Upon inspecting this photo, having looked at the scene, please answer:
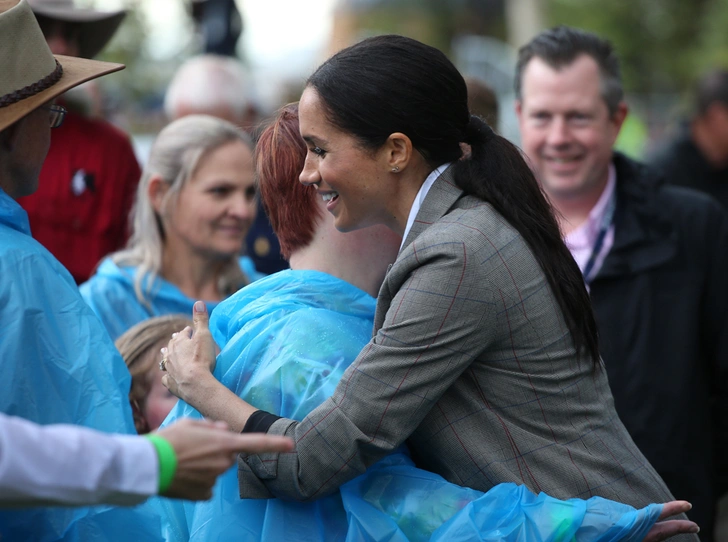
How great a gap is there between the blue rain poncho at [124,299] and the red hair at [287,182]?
4.39 feet

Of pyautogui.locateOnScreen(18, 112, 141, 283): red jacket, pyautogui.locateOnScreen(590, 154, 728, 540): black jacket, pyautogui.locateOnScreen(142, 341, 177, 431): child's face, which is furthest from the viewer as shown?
pyautogui.locateOnScreen(18, 112, 141, 283): red jacket

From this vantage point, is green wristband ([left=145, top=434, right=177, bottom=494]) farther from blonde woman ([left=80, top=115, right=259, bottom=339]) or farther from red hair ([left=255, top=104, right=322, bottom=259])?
blonde woman ([left=80, top=115, right=259, bottom=339])

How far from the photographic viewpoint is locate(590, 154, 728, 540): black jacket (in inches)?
129

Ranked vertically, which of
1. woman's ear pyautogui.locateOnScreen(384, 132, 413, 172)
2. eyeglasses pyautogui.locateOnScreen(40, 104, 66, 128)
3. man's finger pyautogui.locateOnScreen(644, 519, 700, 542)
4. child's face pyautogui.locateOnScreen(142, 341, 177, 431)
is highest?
eyeglasses pyautogui.locateOnScreen(40, 104, 66, 128)

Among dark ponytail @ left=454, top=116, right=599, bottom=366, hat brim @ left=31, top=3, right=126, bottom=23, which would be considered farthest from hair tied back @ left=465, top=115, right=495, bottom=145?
hat brim @ left=31, top=3, right=126, bottom=23

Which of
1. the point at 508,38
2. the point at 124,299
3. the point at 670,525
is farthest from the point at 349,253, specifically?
the point at 508,38

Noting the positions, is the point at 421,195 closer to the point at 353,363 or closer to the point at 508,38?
the point at 353,363

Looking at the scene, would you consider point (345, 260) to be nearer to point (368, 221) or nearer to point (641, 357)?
point (368, 221)

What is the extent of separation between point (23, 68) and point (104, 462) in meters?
1.09

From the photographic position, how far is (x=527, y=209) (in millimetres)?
2141

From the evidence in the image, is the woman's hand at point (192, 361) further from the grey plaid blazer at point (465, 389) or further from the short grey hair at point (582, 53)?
the short grey hair at point (582, 53)

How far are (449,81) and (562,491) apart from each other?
954mm

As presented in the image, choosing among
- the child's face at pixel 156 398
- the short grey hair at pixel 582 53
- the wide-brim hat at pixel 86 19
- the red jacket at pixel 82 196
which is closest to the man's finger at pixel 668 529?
the child's face at pixel 156 398

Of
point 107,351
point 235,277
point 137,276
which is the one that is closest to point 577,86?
point 235,277
